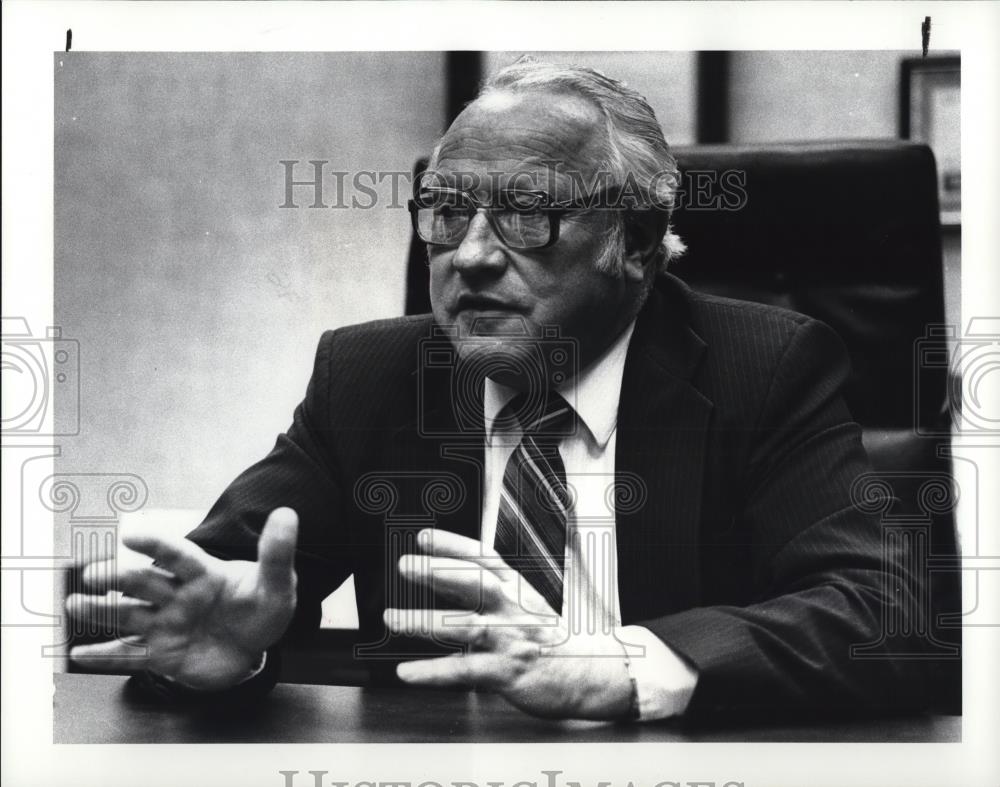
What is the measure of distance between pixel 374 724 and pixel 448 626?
0.69 feet

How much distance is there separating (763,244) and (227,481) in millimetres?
1030

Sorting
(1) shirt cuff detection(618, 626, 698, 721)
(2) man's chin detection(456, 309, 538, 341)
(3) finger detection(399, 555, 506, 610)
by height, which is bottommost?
(1) shirt cuff detection(618, 626, 698, 721)

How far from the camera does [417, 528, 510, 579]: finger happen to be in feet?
6.70

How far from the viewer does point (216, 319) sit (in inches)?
85.7

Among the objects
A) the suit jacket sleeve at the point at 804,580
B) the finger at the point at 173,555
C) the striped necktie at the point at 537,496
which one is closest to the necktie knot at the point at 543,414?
the striped necktie at the point at 537,496

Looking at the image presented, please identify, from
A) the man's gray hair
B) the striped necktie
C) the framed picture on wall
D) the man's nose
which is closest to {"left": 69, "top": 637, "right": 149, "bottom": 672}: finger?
the striped necktie

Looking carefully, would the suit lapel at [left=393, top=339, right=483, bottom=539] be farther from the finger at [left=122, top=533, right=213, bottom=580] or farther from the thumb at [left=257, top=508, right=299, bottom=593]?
the finger at [left=122, top=533, right=213, bottom=580]

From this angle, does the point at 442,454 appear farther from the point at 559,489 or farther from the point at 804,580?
the point at 804,580

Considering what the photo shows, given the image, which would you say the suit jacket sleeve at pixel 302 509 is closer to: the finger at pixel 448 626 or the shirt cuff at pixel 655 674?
the finger at pixel 448 626

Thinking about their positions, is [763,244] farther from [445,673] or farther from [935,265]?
[445,673]

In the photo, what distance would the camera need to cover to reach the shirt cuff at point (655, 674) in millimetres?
2008

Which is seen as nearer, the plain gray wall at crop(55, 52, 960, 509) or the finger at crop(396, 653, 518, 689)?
the finger at crop(396, 653, 518, 689)

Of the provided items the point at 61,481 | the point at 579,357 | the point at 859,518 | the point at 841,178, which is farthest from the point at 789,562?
the point at 61,481

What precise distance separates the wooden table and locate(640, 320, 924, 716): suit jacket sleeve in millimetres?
51
